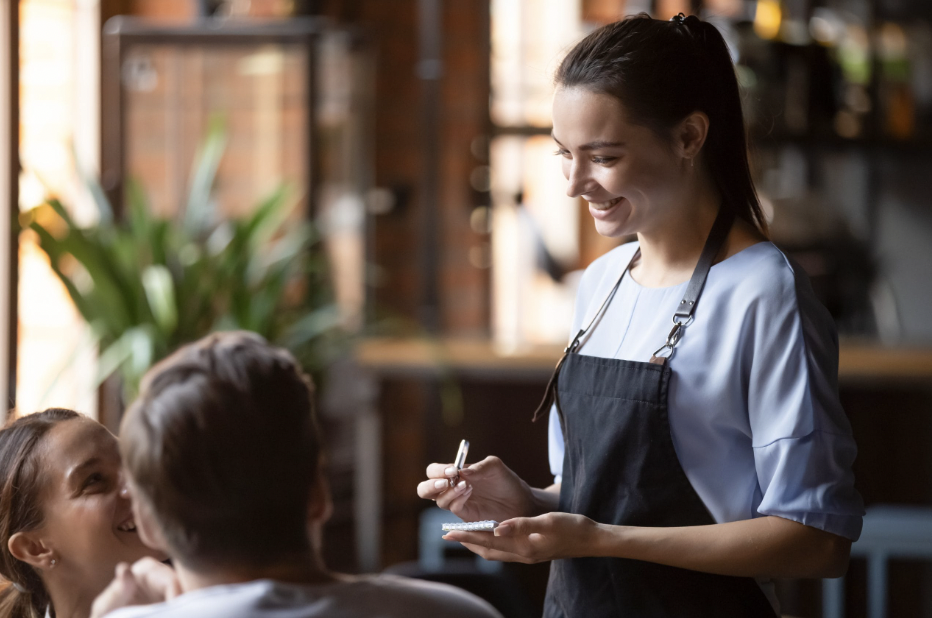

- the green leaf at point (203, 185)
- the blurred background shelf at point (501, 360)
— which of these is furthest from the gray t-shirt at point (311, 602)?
the blurred background shelf at point (501, 360)

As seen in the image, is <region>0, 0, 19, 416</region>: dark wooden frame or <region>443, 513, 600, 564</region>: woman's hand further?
<region>0, 0, 19, 416</region>: dark wooden frame

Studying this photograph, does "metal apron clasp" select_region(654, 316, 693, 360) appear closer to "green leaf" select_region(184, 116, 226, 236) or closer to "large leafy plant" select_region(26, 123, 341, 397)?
"large leafy plant" select_region(26, 123, 341, 397)

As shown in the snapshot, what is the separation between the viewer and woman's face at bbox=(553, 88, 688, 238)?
3.70ft

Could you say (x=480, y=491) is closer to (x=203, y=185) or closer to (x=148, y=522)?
(x=148, y=522)

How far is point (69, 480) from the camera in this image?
1177mm

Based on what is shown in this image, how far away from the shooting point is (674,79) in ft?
3.74

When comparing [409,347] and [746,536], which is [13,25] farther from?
[746,536]

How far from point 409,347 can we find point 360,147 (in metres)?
0.79

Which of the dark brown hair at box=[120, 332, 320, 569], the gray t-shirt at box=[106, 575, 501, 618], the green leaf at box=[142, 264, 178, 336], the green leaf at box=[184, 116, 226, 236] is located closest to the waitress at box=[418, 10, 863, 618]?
the gray t-shirt at box=[106, 575, 501, 618]

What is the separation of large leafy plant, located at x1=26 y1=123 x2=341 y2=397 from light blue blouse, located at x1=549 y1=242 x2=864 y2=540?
5.75 feet

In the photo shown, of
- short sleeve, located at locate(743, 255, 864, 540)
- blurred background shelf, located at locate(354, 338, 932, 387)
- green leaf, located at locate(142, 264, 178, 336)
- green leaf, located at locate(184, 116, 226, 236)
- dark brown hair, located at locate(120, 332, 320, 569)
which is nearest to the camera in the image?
dark brown hair, located at locate(120, 332, 320, 569)

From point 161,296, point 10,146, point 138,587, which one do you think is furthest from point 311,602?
point 10,146

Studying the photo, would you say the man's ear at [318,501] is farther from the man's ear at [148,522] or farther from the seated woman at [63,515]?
the seated woman at [63,515]

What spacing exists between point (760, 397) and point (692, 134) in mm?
318
